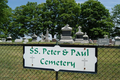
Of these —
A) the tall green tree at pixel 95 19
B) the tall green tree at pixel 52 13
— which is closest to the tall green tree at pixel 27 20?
the tall green tree at pixel 52 13

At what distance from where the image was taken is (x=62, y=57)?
2242 millimetres

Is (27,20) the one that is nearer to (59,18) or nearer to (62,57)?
(59,18)

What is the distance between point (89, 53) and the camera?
2125 mm

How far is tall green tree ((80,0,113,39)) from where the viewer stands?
31598mm

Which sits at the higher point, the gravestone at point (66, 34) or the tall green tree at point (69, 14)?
the tall green tree at point (69, 14)

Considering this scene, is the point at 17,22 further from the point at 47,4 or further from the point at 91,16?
the point at 91,16

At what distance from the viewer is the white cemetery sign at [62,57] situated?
6.94 feet

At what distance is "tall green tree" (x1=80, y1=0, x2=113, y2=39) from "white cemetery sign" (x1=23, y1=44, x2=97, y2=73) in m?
30.4

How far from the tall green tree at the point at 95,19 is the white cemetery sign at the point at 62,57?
30407mm

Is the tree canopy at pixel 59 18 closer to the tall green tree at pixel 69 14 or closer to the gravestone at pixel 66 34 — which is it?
the tall green tree at pixel 69 14

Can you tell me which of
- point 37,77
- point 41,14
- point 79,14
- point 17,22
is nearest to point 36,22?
point 41,14

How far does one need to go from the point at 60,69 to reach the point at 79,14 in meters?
33.7

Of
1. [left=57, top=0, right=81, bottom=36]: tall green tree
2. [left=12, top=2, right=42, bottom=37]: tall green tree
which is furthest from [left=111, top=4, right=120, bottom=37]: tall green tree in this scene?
[left=12, top=2, right=42, bottom=37]: tall green tree

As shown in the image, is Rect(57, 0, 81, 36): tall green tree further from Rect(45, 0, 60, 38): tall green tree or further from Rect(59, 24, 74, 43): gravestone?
Rect(59, 24, 74, 43): gravestone
